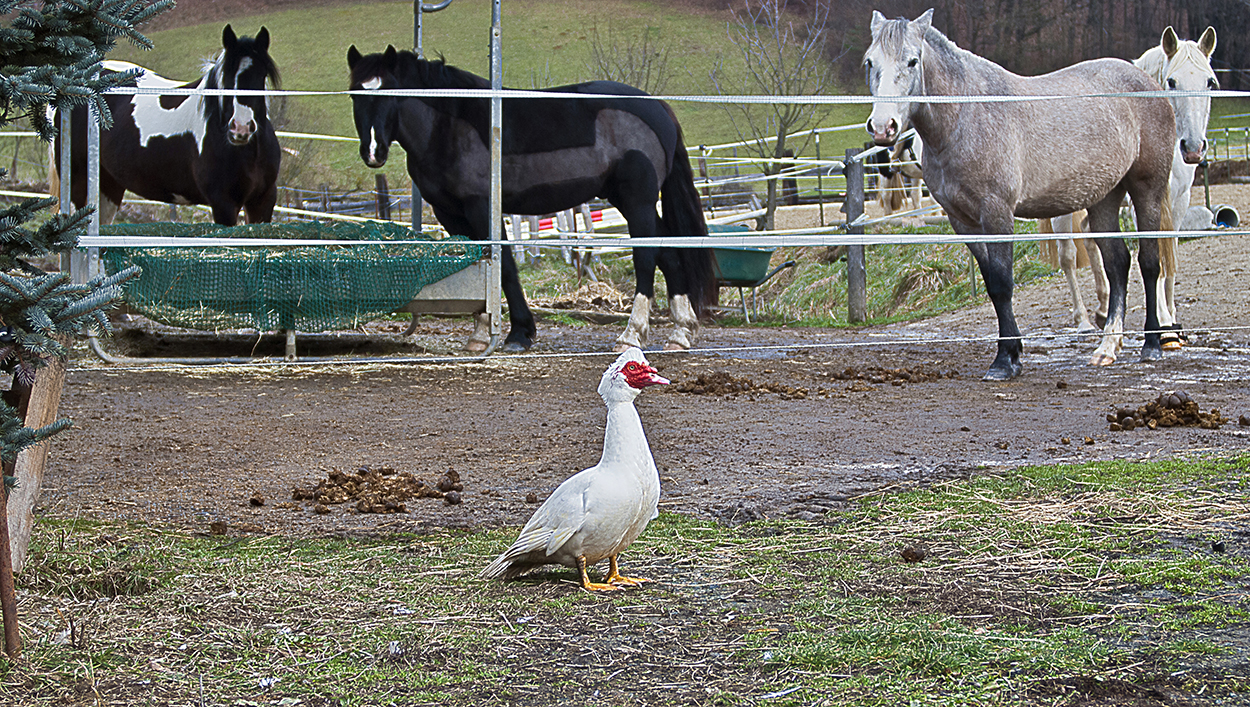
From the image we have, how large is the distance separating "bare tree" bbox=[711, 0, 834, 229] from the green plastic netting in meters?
4.64

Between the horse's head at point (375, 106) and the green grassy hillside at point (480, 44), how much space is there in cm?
2358

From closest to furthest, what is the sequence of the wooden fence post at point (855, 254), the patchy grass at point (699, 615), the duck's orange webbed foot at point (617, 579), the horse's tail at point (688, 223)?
the patchy grass at point (699, 615), the duck's orange webbed foot at point (617, 579), the horse's tail at point (688, 223), the wooden fence post at point (855, 254)

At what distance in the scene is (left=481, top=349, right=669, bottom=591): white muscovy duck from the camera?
2.36m

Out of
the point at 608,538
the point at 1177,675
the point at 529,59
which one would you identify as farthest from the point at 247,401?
the point at 529,59

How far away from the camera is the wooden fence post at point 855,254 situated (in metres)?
10.0

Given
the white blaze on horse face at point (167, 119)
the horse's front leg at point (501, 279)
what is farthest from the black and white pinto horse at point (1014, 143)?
the white blaze on horse face at point (167, 119)

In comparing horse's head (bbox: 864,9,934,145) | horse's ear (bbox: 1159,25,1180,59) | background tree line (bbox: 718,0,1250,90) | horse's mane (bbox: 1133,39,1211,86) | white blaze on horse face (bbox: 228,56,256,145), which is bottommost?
white blaze on horse face (bbox: 228,56,256,145)

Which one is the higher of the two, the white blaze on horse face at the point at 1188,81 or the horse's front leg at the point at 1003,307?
the white blaze on horse face at the point at 1188,81

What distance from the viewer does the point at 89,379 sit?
19.0 ft

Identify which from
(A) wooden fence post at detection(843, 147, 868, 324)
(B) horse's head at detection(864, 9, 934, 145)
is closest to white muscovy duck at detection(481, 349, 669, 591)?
(B) horse's head at detection(864, 9, 934, 145)

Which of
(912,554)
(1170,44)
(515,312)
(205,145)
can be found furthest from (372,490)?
(1170,44)

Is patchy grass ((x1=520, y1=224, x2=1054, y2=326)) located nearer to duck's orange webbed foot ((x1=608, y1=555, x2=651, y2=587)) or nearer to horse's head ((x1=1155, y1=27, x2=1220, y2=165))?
horse's head ((x1=1155, y1=27, x2=1220, y2=165))

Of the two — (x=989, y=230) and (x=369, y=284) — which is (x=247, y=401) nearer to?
(x=369, y=284)

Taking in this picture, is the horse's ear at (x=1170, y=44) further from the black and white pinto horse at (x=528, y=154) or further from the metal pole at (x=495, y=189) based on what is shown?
the metal pole at (x=495, y=189)
